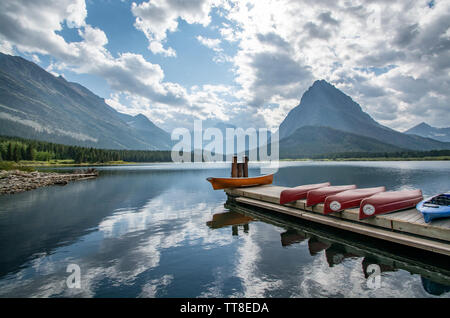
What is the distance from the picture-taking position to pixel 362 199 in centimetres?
1340

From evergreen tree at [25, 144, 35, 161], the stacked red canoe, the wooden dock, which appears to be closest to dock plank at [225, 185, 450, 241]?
the wooden dock

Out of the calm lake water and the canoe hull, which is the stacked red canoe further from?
the canoe hull

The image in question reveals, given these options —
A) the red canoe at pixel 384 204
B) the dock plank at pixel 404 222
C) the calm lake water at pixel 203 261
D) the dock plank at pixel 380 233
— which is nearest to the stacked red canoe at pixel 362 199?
the red canoe at pixel 384 204

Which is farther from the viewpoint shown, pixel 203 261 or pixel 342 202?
pixel 342 202

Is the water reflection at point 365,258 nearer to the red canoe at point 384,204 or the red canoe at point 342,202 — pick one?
the red canoe at point 342,202

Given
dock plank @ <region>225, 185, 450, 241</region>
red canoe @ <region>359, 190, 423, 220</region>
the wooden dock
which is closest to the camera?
the wooden dock

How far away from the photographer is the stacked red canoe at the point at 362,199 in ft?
38.4

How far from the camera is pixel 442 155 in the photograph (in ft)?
535

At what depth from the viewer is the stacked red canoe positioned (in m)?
11.7

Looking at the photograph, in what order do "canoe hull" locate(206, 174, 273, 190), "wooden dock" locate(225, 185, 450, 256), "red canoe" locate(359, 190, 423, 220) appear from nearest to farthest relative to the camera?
"wooden dock" locate(225, 185, 450, 256) < "red canoe" locate(359, 190, 423, 220) < "canoe hull" locate(206, 174, 273, 190)

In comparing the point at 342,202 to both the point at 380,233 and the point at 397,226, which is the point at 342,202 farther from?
the point at 397,226

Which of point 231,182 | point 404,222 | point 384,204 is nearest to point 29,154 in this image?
point 231,182

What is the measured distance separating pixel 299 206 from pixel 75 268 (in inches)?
536
